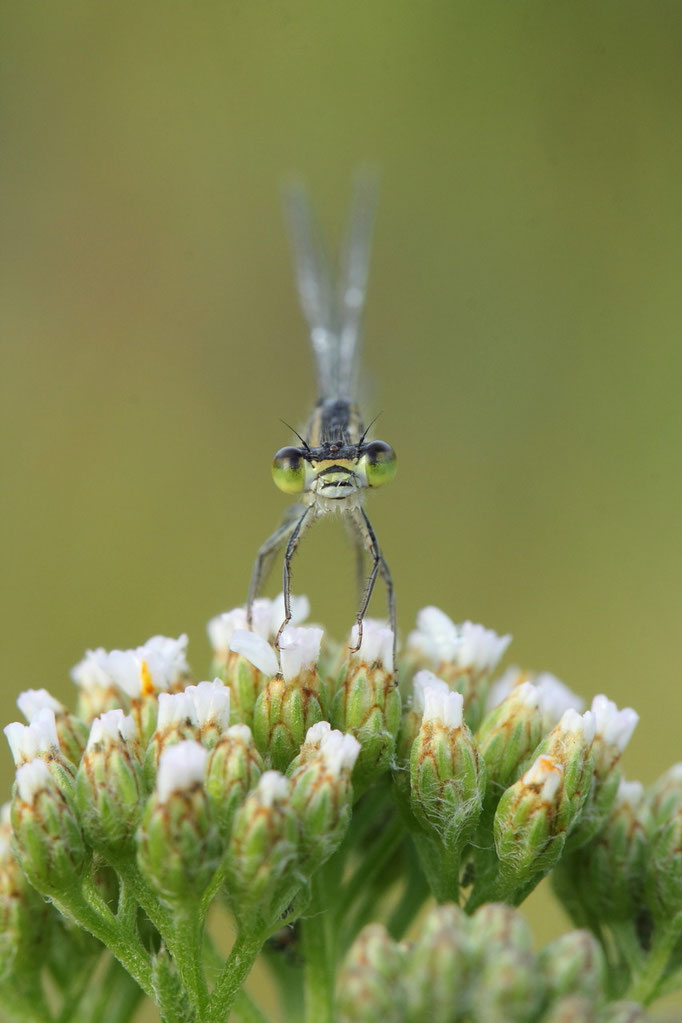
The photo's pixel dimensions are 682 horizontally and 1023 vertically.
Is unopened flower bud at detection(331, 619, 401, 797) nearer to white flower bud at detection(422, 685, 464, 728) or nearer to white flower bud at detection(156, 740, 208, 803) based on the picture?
white flower bud at detection(422, 685, 464, 728)

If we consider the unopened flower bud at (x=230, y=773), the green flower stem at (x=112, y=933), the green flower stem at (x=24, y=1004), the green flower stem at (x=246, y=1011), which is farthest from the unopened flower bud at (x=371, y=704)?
the green flower stem at (x=24, y=1004)

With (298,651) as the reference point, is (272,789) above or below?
below

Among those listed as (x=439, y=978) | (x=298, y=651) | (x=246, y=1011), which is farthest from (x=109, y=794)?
(x=439, y=978)

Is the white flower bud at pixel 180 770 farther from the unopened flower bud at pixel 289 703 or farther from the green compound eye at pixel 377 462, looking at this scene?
the green compound eye at pixel 377 462

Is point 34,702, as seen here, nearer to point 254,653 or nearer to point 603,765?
point 254,653

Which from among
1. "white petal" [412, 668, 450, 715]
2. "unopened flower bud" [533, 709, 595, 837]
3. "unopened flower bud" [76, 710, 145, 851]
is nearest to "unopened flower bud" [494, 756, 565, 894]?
"unopened flower bud" [533, 709, 595, 837]
